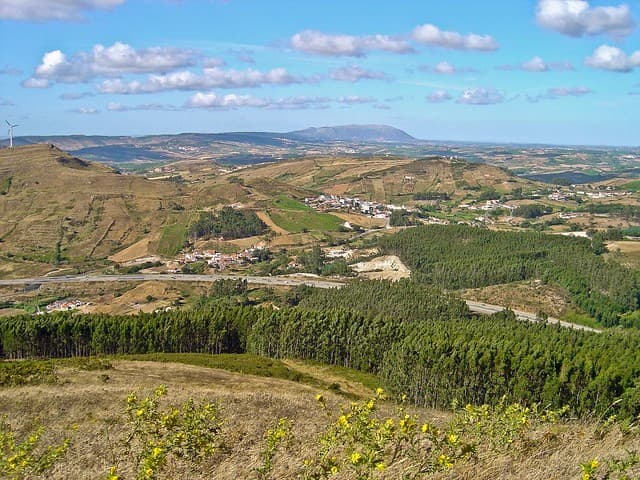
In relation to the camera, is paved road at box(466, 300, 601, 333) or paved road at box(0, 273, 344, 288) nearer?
paved road at box(466, 300, 601, 333)

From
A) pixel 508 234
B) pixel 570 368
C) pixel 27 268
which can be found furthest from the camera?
pixel 508 234

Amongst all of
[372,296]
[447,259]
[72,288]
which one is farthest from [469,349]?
[72,288]

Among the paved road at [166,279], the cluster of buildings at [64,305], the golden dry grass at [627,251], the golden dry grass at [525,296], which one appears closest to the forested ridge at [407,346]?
the golden dry grass at [525,296]

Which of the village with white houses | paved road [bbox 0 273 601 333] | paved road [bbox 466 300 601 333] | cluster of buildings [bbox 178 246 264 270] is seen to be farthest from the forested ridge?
cluster of buildings [bbox 178 246 264 270]

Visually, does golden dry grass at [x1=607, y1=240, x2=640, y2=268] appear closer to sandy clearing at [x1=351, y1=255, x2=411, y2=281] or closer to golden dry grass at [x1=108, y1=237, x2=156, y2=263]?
sandy clearing at [x1=351, y1=255, x2=411, y2=281]

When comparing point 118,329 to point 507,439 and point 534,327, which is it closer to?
point 534,327

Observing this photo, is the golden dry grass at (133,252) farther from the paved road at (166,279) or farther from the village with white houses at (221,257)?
the paved road at (166,279)

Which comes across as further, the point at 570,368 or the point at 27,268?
the point at 27,268

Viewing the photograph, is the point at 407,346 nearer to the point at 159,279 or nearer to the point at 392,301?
the point at 392,301
